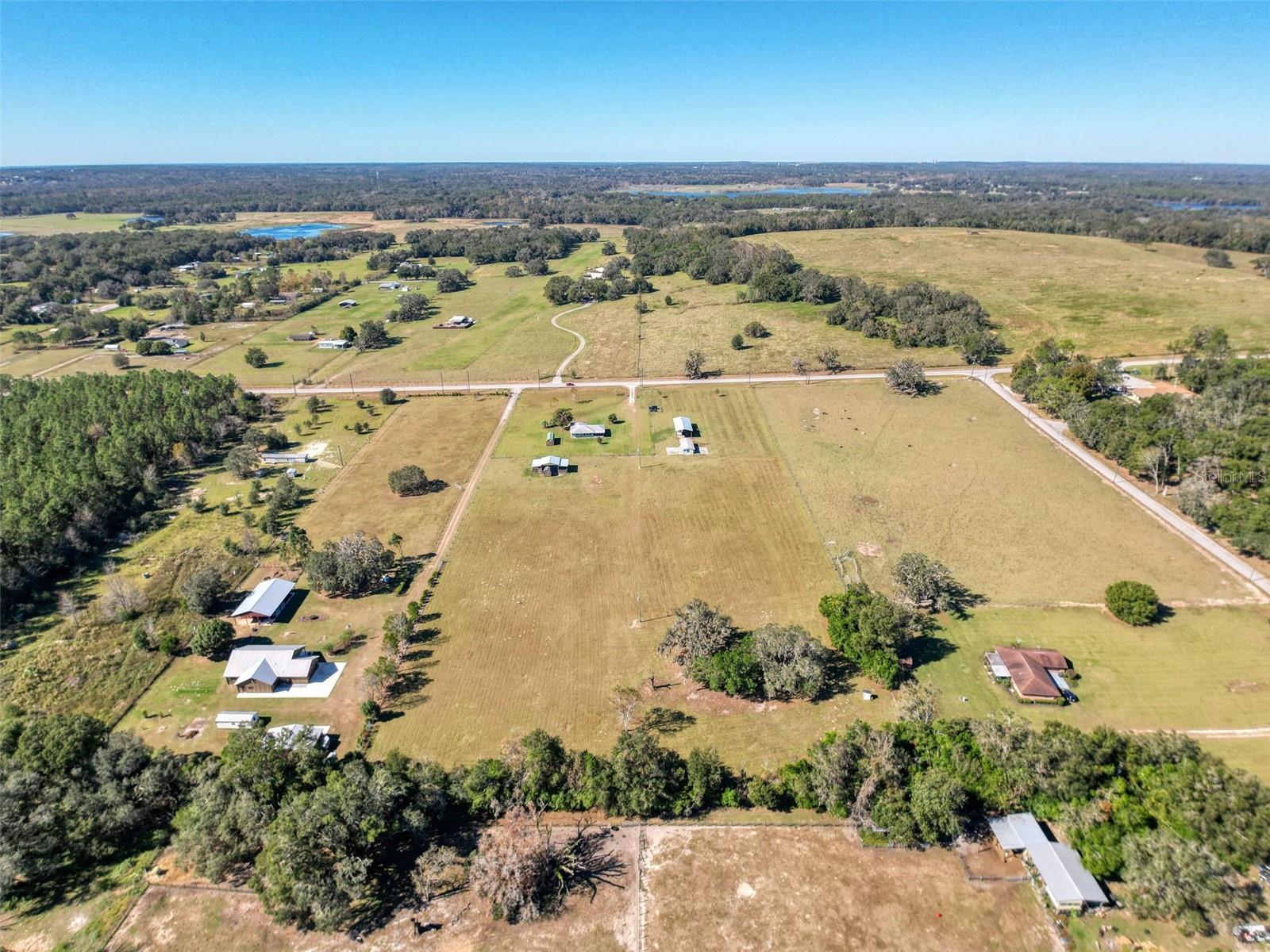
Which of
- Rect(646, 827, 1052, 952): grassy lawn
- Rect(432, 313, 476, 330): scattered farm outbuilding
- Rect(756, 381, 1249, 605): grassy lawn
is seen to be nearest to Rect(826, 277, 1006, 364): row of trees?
Rect(756, 381, 1249, 605): grassy lawn

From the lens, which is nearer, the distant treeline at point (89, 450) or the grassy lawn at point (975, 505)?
the grassy lawn at point (975, 505)

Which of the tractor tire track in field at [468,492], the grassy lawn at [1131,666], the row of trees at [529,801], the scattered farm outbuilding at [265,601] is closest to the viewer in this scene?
the row of trees at [529,801]

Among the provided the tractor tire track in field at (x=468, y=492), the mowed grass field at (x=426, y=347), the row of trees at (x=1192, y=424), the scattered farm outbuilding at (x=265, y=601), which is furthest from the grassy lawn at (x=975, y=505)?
the mowed grass field at (x=426, y=347)

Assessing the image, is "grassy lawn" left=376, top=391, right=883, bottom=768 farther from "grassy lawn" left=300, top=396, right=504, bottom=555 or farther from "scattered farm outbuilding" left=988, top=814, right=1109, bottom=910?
"scattered farm outbuilding" left=988, top=814, right=1109, bottom=910

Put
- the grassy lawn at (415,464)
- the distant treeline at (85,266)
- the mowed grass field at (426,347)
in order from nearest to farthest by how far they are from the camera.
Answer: the grassy lawn at (415,464)
the mowed grass field at (426,347)
the distant treeline at (85,266)

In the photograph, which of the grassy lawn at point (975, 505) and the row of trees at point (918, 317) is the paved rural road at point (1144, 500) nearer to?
the grassy lawn at point (975, 505)

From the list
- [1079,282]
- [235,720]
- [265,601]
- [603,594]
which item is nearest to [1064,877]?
[603,594]
